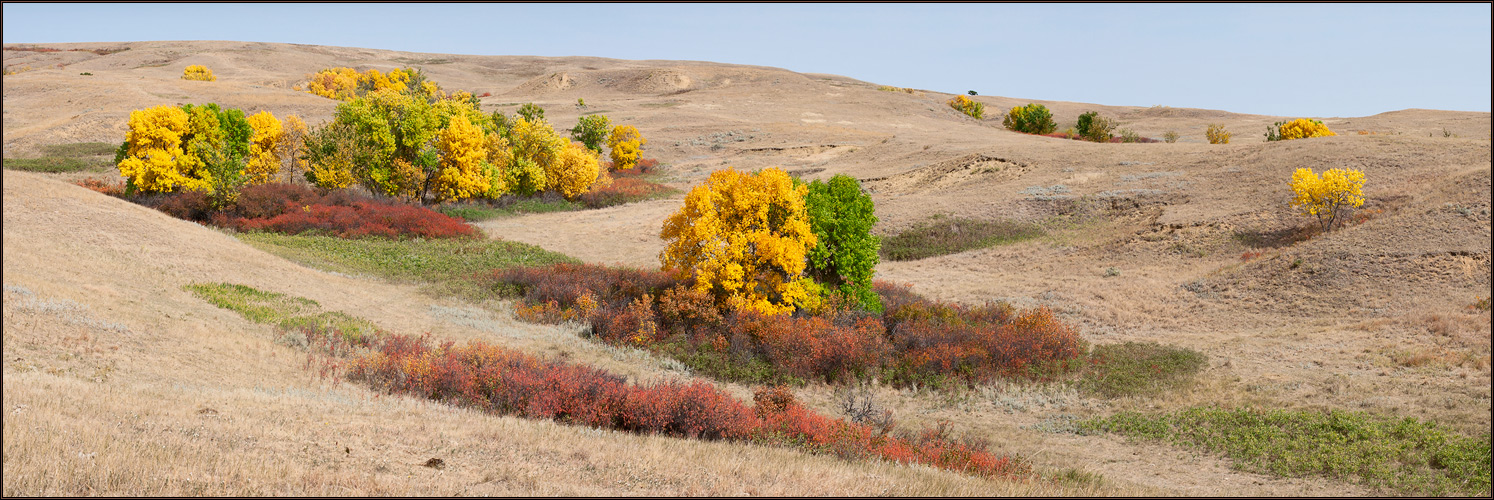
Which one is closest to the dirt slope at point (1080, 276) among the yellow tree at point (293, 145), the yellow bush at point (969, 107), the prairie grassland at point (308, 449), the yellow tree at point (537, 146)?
the prairie grassland at point (308, 449)

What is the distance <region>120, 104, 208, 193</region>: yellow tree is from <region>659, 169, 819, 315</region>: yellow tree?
27.1m

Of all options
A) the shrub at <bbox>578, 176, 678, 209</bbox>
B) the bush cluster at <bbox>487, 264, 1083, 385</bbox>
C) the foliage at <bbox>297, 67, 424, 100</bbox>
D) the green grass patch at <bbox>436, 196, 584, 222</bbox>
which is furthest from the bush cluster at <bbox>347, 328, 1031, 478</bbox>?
the foliage at <bbox>297, 67, 424, 100</bbox>

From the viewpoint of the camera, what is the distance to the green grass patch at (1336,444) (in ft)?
36.7

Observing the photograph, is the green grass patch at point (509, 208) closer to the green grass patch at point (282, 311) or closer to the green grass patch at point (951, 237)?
the green grass patch at point (951, 237)

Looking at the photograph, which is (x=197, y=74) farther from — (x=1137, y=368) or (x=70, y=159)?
(x=1137, y=368)

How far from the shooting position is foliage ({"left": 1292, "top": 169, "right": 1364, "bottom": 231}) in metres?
29.0

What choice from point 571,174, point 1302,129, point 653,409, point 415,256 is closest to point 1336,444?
point 653,409

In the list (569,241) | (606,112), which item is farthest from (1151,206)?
(606,112)

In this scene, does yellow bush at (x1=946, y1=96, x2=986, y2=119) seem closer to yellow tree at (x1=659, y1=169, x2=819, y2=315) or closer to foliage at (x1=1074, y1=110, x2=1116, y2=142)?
foliage at (x1=1074, y1=110, x2=1116, y2=142)

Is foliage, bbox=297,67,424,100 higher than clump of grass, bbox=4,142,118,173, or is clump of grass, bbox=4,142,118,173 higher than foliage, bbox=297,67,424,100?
foliage, bbox=297,67,424,100

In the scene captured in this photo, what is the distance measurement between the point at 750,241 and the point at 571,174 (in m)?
30.1

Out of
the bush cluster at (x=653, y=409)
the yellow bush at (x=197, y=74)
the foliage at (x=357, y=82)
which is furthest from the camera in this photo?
the yellow bush at (x=197, y=74)

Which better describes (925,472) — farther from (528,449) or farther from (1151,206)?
(1151,206)

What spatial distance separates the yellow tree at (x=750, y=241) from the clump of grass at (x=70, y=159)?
4655cm
